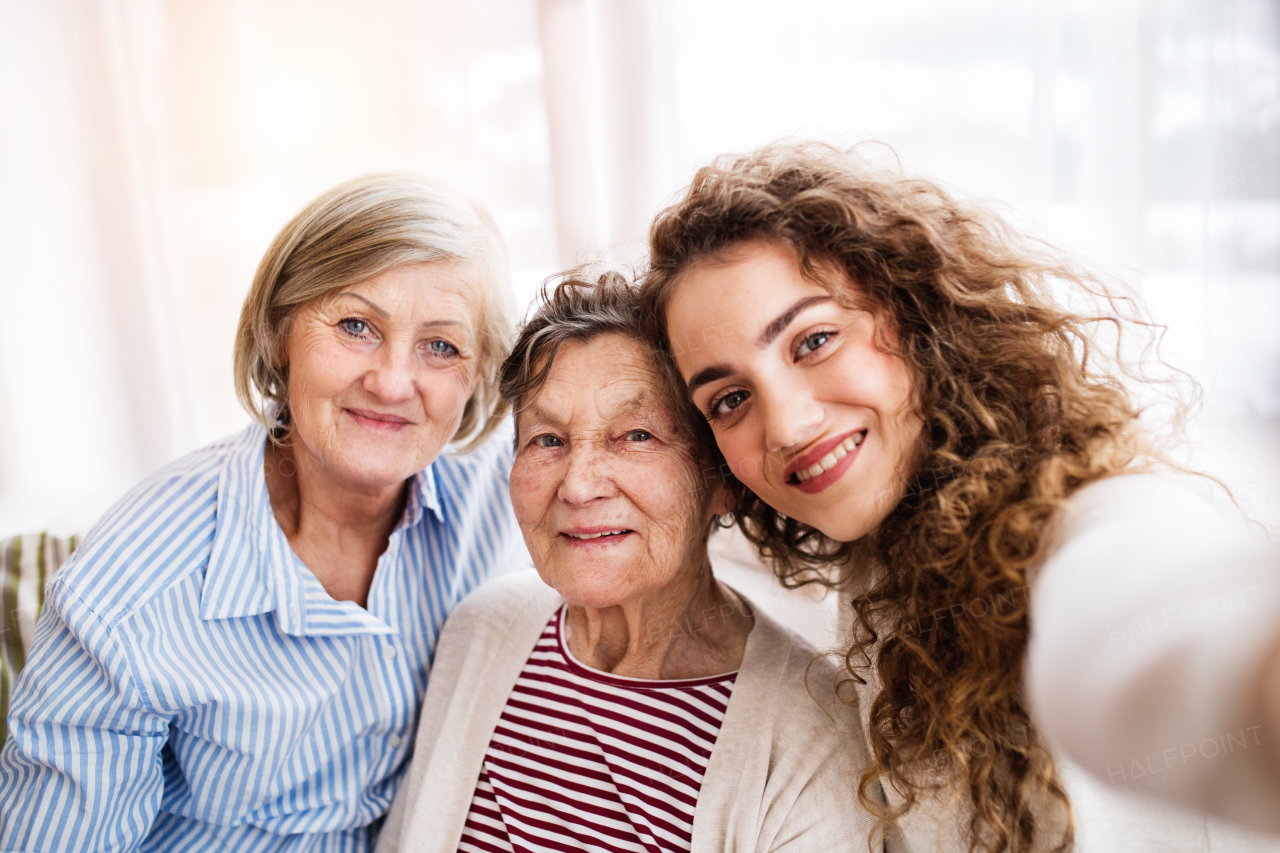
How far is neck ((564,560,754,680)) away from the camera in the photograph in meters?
1.43

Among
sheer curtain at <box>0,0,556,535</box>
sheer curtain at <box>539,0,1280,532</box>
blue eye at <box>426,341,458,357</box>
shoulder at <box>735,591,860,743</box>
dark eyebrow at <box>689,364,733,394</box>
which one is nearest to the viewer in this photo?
dark eyebrow at <box>689,364,733,394</box>

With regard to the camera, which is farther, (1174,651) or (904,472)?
(904,472)

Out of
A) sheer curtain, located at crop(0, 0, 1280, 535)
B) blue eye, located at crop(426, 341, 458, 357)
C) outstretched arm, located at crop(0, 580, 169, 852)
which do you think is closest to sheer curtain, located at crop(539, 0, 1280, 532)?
sheer curtain, located at crop(0, 0, 1280, 535)

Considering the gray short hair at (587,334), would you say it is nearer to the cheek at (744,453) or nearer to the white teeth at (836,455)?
the cheek at (744,453)

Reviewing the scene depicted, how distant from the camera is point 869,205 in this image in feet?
3.84

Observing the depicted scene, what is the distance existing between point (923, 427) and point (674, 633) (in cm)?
56

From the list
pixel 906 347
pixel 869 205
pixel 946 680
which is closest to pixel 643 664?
pixel 946 680

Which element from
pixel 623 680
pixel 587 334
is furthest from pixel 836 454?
pixel 623 680

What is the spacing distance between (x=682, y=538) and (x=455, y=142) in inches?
66.9

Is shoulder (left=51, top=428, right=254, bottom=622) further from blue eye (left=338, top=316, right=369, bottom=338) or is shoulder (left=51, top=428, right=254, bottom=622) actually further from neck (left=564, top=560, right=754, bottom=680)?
neck (left=564, top=560, right=754, bottom=680)

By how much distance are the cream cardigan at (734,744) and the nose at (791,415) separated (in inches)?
15.9

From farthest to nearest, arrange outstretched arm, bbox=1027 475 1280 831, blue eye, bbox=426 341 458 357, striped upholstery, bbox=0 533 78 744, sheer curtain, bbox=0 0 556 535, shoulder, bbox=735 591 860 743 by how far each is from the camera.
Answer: sheer curtain, bbox=0 0 556 535, striped upholstery, bbox=0 533 78 744, blue eye, bbox=426 341 458 357, shoulder, bbox=735 591 860 743, outstretched arm, bbox=1027 475 1280 831

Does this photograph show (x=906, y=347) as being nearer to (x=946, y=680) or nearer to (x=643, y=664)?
(x=946, y=680)

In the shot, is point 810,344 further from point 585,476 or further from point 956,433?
point 585,476
